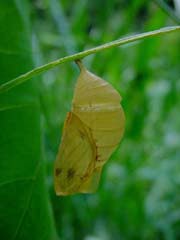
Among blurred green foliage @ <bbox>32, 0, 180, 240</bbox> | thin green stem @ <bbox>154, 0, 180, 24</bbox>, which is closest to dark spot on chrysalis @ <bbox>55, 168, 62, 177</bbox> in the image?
thin green stem @ <bbox>154, 0, 180, 24</bbox>

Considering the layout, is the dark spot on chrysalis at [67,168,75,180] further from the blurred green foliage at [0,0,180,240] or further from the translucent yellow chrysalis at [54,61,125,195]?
the blurred green foliage at [0,0,180,240]

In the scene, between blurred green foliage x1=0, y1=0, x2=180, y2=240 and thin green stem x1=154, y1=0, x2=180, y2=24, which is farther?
blurred green foliage x1=0, y1=0, x2=180, y2=240

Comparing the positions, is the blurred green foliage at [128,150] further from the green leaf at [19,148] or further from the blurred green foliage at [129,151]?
the green leaf at [19,148]

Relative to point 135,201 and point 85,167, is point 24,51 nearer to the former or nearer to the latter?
point 85,167

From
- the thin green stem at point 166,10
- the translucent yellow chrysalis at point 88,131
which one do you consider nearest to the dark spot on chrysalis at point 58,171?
the translucent yellow chrysalis at point 88,131

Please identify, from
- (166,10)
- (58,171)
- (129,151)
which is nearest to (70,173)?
(58,171)

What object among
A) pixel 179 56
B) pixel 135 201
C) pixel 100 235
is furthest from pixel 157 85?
pixel 100 235
